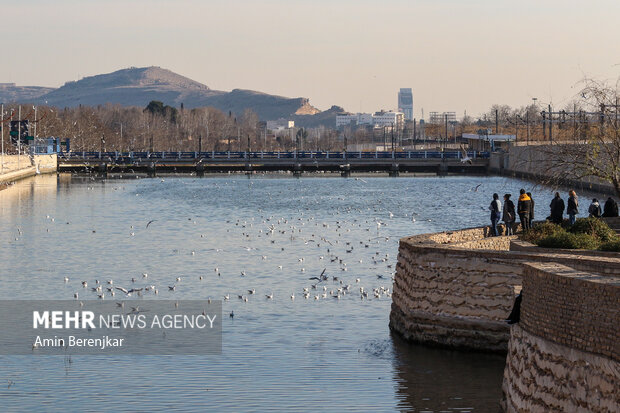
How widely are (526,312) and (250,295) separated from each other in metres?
20.0

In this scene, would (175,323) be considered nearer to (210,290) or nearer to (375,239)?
(210,290)

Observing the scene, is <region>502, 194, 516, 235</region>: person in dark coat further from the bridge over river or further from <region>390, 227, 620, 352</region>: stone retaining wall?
the bridge over river

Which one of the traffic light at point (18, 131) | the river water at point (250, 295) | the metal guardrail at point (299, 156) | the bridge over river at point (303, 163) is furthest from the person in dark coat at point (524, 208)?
the metal guardrail at point (299, 156)

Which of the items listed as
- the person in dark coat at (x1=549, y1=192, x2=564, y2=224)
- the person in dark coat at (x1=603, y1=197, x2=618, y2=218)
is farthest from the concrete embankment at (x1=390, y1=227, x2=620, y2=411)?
the person in dark coat at (x1=603, y1=197, x2=618, y2=218)

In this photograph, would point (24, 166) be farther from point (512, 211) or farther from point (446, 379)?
point (446, 379)

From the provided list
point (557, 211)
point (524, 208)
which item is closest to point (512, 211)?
point (524, 208)

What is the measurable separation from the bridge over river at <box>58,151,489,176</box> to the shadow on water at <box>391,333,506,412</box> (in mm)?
130916

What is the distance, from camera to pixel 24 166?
15050 centimetres

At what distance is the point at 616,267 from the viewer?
23.1 metres

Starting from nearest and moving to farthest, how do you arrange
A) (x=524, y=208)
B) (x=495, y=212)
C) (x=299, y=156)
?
(x=524, y=208)
(x=495, y=212)
(x=299, y=156)

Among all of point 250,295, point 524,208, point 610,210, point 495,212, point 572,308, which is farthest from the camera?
point 610,210

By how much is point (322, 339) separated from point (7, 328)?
8.90 metres

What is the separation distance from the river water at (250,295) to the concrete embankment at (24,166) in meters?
27.3

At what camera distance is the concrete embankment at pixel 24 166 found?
130m
